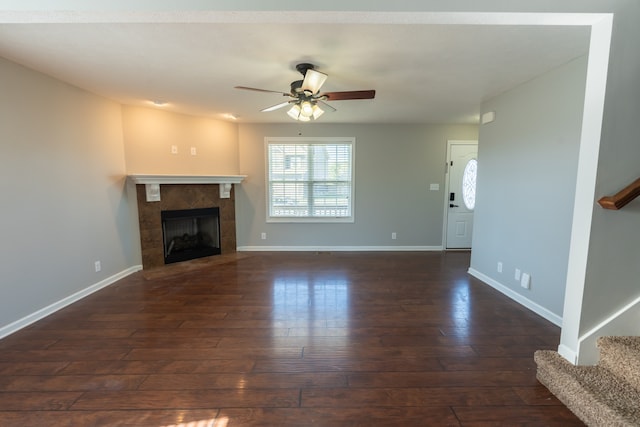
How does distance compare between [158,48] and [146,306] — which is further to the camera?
[146,306]

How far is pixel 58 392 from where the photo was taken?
68.5 inches

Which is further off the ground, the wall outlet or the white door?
the white door

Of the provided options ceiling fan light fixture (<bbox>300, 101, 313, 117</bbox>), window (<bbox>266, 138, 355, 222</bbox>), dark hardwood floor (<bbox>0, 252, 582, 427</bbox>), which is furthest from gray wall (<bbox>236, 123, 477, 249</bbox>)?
ceiling fan light fixture (<bbox>300, 101, 313, 117</bbox>)

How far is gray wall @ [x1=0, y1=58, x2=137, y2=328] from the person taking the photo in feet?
7.97

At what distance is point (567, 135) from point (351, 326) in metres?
2.61

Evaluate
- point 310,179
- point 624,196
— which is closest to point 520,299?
point 624,196

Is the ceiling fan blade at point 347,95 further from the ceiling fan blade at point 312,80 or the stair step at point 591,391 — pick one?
the stair step at point 591,391

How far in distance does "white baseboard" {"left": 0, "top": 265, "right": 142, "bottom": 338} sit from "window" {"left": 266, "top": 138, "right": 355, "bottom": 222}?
251cm

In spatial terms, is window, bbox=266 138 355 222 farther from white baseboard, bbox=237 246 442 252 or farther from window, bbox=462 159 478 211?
window, bbox=462 159 478 211

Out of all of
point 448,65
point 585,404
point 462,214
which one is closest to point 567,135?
point 448,65

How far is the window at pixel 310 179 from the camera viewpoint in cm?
518

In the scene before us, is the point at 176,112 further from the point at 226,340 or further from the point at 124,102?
the point at 226,340

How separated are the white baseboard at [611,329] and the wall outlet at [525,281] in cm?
116

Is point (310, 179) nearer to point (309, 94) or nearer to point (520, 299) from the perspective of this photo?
point (309, 94)
